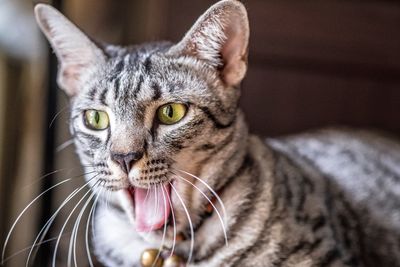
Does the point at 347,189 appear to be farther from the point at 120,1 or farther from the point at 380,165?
the point at 120,1

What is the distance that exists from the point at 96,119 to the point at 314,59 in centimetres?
96

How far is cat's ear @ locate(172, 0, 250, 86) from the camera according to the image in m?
0.98

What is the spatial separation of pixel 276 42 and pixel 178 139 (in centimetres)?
90

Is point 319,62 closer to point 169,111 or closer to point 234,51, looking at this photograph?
point 234,51

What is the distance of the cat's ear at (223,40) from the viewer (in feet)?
3.21

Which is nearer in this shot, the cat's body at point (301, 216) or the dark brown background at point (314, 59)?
the cat's body at point (301, 216)

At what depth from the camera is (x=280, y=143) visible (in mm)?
1494

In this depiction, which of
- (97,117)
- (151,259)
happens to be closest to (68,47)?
(97,117)

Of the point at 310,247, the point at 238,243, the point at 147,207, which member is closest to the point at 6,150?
the point at 147,207

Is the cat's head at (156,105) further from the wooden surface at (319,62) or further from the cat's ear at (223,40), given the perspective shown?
the wooden surface at (319,62)

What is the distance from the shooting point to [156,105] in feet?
3.23

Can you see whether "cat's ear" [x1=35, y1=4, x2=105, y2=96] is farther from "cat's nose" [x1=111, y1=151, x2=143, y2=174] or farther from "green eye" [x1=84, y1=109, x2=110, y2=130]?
"cat's nose" [x1=111, y1=151, x2=143, y2=174]

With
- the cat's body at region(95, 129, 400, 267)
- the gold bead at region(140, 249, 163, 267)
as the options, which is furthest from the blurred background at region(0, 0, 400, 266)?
the gold bead at region(140, 249, 163, 267)

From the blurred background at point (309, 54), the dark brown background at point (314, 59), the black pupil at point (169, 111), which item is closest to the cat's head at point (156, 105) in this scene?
the black pupil at point (169, 111)
